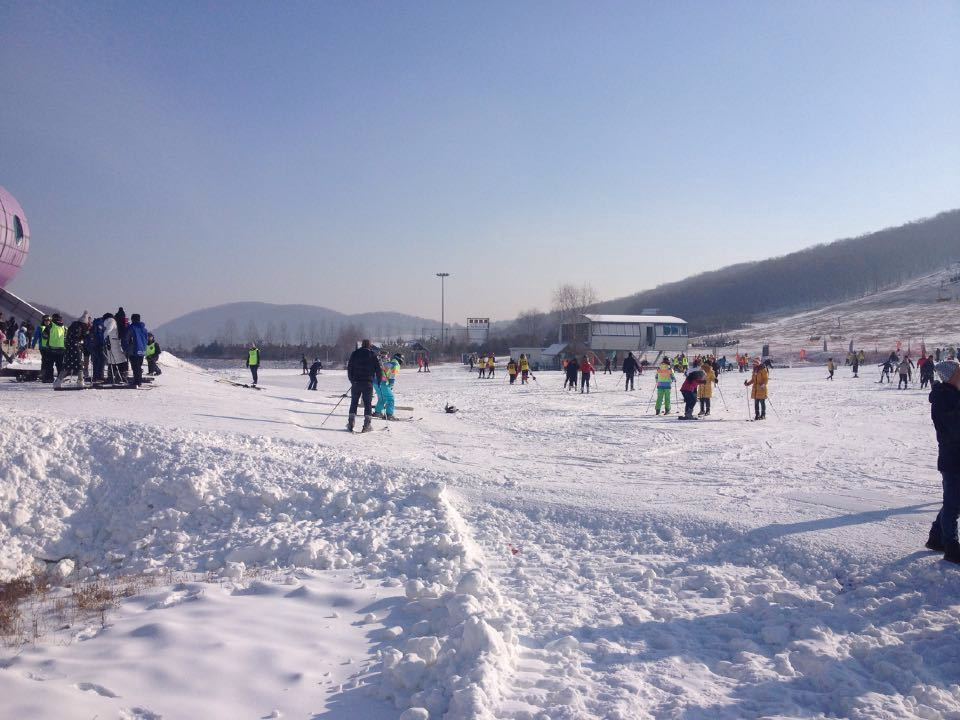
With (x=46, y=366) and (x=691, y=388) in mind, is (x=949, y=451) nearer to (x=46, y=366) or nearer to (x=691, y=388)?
(x=691, y=388)

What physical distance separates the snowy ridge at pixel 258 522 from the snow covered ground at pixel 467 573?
30 millimetres

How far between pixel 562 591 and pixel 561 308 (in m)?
109

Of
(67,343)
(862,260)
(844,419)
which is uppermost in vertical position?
(862,260)

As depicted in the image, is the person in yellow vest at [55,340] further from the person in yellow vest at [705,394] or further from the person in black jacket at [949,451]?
the person in yellow vest at [705,394]

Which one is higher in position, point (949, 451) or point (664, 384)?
point (949, 451)

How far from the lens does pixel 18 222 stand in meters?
25.0

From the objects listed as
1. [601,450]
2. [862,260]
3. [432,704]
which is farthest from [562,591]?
[862,260]

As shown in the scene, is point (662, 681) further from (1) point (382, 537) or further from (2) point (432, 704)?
(1) point (382, 537)

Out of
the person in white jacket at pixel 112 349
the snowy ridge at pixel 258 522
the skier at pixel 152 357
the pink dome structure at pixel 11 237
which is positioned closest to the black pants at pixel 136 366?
the person in white jacket at pixel 112 349

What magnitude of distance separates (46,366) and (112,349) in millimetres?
1804

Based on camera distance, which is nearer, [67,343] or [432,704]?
[432,704]

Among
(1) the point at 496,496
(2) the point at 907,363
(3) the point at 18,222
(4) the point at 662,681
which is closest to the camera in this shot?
(4) the point at 662,681

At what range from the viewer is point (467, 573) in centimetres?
479

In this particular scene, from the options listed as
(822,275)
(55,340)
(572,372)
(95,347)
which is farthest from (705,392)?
(822,275)
